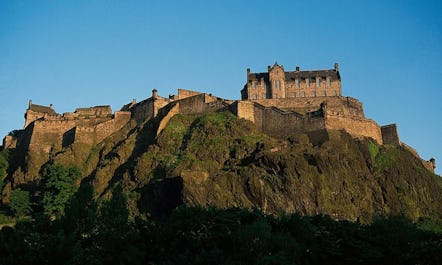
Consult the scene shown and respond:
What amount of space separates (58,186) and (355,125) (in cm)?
4170

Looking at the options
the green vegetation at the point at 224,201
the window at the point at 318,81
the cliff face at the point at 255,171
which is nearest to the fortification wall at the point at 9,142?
the green vegetation at the point at 224,201

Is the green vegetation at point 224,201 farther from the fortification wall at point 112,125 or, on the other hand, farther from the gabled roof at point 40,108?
the gabled roof at point 40,108

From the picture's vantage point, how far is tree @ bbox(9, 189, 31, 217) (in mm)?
79938

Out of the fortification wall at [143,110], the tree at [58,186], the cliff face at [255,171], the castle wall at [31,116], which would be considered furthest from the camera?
the castle wall at [31,116]

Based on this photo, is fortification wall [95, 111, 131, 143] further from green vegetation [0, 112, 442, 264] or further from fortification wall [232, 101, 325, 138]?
fortification wall [232, 101, 325, 138]

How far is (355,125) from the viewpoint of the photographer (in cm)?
8712

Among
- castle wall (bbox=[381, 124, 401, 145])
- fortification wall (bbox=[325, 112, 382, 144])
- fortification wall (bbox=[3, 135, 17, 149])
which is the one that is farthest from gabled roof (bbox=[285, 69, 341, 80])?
fortification wall (bbox=[3, 135, 17, 149])

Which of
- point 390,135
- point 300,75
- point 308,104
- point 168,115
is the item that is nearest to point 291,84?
point 300,75

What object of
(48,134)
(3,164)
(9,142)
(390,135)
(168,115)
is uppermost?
(9,142)

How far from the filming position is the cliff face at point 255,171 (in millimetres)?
71562

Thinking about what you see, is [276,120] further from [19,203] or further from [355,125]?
[19,203]

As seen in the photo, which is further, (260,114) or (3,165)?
(3,165)

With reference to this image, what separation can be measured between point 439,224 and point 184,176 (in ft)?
107

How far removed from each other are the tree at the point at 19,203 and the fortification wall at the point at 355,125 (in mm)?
41087
